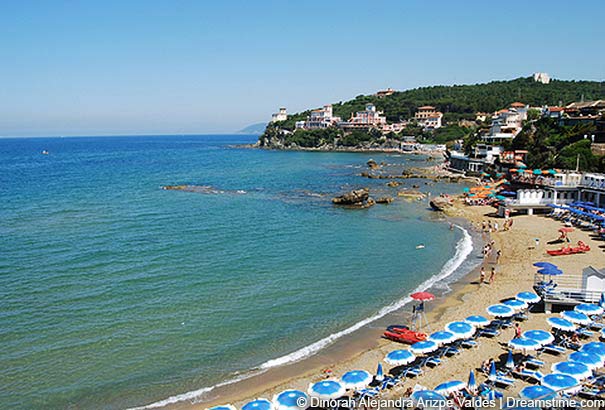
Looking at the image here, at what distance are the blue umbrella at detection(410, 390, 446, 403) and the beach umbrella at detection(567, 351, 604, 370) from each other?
5364 mm

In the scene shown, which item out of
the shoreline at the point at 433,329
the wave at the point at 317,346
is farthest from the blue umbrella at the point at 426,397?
the wave at the point at 317,346

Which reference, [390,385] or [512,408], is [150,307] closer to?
[390,385]

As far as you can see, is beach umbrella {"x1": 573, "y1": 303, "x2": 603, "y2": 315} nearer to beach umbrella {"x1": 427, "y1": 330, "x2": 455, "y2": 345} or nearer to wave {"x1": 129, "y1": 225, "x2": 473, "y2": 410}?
beach umbrella {"x1": 427, "y1": 330, "x2": 455, "y2": 345}

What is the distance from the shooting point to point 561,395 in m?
12.9

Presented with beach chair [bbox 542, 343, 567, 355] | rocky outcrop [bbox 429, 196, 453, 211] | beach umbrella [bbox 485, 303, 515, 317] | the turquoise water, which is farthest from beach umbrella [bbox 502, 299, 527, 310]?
rocky outcrop [bbox 429, 196, 453, 211]

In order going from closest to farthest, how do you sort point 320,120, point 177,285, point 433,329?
point 433,329 < point 177,285 < point 320,120

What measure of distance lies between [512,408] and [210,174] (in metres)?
81.8

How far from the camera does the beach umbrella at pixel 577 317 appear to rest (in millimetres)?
18422

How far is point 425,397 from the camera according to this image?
12.9 meters

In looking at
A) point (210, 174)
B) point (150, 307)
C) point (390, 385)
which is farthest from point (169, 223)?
point (210, 174)

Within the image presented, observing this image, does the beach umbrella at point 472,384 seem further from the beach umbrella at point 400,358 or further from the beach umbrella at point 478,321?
the beach umbrella at point 478,321

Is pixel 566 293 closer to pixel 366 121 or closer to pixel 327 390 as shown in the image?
pixel 327 390

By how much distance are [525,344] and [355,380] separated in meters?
6.26

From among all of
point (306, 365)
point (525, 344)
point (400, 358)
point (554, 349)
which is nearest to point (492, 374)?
point (525, 344)
